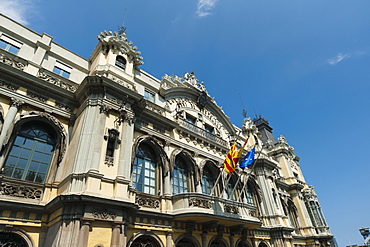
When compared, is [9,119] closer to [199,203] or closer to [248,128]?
[199,203]

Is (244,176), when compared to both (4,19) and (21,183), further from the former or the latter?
(4,19)

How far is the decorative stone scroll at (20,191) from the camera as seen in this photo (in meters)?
9.38

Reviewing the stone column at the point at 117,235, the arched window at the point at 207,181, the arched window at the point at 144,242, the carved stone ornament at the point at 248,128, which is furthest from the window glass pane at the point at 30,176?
the carved stone ornament at the point at 248,128

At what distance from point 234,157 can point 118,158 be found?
8.65 meters

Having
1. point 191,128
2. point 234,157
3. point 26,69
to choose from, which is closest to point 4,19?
point 26,69

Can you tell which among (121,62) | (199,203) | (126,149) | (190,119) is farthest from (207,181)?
(121,62)

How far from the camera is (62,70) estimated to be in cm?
1460

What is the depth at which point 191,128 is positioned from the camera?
19.1 m

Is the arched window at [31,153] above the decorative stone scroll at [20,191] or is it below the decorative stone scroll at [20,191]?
above

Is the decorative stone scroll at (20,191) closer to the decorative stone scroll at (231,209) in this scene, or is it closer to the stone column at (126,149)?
the stone column at (126,149)

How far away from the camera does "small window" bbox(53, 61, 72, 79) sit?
14.4 m

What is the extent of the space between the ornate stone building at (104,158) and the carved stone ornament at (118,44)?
0.26 ft

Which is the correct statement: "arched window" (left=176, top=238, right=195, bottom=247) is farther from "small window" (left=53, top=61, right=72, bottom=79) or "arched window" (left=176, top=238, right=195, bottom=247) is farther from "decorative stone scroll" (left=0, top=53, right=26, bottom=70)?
"decorative stone scroll" (left=0, top=53, right=26, bottom=70)

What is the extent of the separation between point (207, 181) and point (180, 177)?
10.4ft
